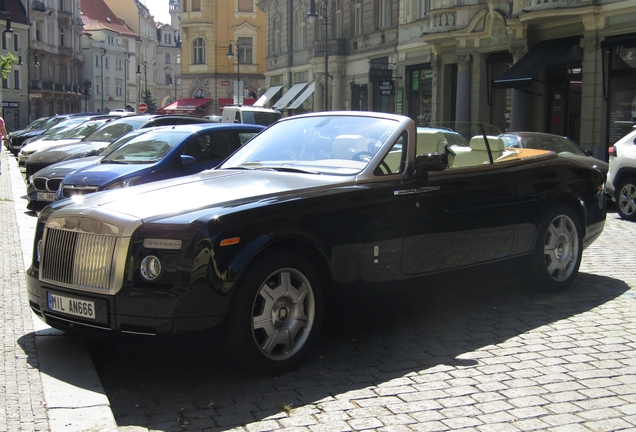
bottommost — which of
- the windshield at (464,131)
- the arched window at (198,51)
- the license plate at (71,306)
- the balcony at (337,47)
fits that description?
the license plate at (71,306)

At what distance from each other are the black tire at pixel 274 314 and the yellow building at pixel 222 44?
2849 inches

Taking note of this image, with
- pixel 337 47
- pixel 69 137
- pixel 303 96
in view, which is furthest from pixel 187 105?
pixel 69 137

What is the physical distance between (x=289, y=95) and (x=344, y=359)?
4458 cm

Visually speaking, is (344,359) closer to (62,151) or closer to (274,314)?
(274,314)

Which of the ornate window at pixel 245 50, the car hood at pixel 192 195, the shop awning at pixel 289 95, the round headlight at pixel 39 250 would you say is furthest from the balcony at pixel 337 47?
the round headlight at pixel 39 250

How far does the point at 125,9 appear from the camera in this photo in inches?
5074

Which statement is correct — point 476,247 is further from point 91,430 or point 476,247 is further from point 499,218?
point 91,430

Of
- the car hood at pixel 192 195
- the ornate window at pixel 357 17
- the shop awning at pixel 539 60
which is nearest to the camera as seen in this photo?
the car hood at pixel 192 195

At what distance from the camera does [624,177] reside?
15.3 meters

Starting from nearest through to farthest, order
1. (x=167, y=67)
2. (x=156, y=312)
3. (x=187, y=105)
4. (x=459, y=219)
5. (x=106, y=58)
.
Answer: (x=156, y=312) < (x=459, y=219) < (x=187, y=105) < (x=106, y=58) < (x=167, y=67)

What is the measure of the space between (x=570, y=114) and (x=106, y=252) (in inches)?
919

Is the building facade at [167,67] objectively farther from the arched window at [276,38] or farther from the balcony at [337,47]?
→ the balcony at [337,47]

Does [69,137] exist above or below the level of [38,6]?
below

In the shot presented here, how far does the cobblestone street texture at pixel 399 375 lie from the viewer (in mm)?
4430
